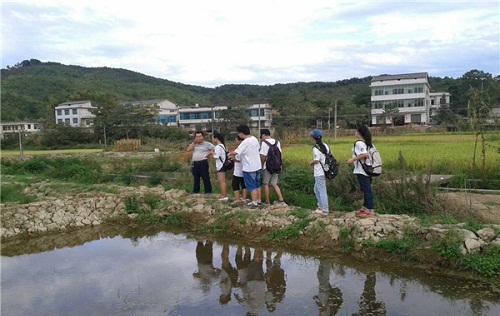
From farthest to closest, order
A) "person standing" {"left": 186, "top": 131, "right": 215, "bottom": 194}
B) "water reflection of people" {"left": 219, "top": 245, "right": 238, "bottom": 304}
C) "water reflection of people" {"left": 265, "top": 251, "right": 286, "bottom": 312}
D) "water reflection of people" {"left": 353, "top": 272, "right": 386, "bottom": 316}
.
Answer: "person standing" {"left": 186, "top": 131, "right": 215, "bottom": 194}
"water reflection of people" {"left": 219, "top": 245, "right": 238, "bottom": 304}
"water reflection of people" {"left": 265, "top": 251, "right": 286, "bottom": 312}
"water reflection of people" {"left": 353, "top": 272, "right": 386, "bottom": 316}

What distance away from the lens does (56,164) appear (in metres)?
15.1

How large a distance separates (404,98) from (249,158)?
154 ft

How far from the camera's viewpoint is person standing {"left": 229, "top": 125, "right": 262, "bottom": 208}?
711 centimetres

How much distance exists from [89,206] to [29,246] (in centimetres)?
184

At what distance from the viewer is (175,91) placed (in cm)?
Answer: 8900

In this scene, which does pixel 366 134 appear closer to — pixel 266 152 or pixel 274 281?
pixel 266 152

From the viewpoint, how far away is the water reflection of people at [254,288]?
4.20 meters

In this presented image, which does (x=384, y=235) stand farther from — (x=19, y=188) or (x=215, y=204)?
(x=19, y=188)

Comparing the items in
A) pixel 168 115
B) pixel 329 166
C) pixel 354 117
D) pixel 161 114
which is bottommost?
pixel 329 166

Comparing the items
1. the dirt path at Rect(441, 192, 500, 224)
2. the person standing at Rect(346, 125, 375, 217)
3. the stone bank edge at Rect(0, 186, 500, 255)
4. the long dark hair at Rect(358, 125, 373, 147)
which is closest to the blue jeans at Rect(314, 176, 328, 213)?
the stone bank edge at Rect(0, 186, 500, 255)

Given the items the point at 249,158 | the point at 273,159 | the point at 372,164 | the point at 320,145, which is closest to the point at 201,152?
the point at 249,158

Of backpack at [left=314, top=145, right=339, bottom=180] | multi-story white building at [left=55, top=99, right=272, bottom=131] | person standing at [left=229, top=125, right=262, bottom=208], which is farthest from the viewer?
multi-story white building at [left=55, top=99, right=272, bottom=131]

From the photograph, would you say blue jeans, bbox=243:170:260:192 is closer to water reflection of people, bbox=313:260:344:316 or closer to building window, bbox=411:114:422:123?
water reflection of people, bbox=313:260:344:316

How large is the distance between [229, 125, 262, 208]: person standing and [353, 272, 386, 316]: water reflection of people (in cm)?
305
